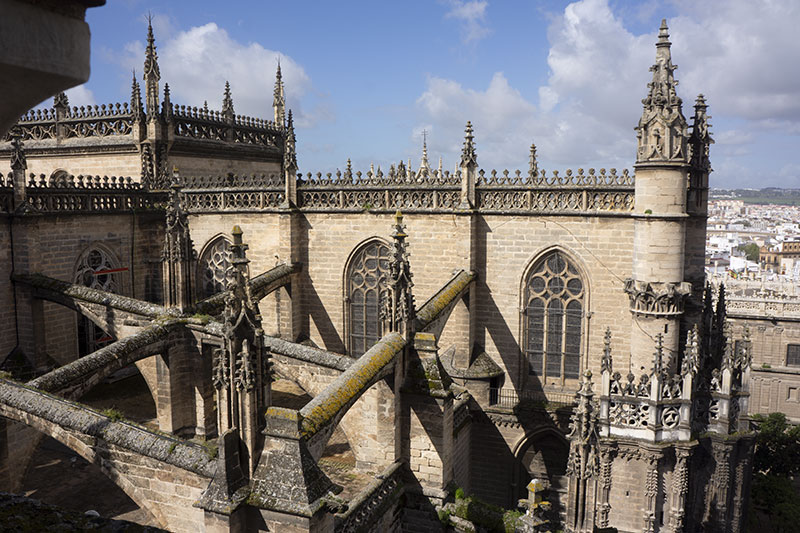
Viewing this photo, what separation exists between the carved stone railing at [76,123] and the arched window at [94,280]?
5.66 metres

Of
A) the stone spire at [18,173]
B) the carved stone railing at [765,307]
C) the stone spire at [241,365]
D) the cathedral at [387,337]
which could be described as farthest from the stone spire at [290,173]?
the carved stone railing at [765,307]

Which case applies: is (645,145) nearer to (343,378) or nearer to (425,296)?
(425,296)

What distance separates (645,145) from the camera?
56.3 ft

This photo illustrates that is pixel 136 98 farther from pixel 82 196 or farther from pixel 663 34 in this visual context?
pixel 663 34

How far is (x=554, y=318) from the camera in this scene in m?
19.8

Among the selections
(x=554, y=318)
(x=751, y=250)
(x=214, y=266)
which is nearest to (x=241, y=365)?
(x=554, y=318)

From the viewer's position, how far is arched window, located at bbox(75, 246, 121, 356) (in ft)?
67.7

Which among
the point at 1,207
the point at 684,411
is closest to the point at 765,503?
the point at 684,411

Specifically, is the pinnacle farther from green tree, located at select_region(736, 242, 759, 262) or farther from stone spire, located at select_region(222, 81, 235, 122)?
green tree, located at select_region(736, 242, 759, 262)

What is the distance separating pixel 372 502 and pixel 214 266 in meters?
13.5

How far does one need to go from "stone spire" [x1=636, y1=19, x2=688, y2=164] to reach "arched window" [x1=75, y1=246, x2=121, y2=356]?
1707 cm

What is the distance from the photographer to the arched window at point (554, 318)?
19438 mm

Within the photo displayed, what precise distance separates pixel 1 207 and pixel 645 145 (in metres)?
18.0

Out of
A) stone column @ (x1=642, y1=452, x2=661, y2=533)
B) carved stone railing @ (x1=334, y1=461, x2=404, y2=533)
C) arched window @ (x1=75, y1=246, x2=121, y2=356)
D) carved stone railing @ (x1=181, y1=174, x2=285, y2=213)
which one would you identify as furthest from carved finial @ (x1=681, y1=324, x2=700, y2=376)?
arched window @ (x1=75, y1=246, x2=121, y2=356)
